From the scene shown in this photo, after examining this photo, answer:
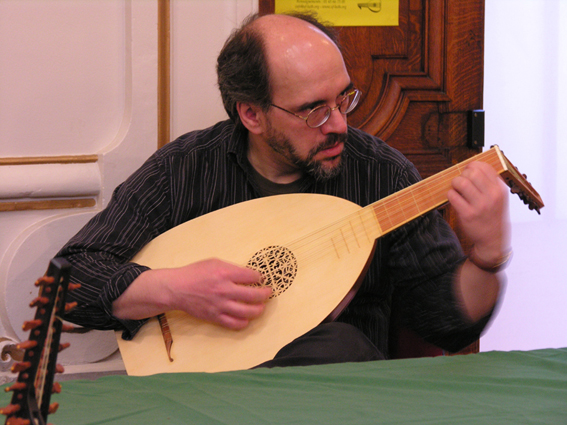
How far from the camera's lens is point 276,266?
4.34 feet

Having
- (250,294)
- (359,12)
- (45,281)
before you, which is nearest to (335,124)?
(250,294)

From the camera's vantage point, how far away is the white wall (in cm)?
238

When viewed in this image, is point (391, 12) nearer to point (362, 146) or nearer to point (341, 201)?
point (362, 146)

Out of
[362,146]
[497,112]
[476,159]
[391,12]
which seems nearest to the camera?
[476,159]

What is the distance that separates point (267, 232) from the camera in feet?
4.52

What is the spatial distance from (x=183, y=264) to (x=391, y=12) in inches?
47.0

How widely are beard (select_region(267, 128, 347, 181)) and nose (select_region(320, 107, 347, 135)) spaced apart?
1cm

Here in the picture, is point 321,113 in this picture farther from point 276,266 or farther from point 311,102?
point 276,266

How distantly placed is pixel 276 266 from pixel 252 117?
1.47ft

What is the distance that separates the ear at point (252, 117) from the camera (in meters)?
1.54

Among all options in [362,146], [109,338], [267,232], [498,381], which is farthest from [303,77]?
[109,338]

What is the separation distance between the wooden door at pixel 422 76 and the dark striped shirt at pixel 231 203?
50 cm

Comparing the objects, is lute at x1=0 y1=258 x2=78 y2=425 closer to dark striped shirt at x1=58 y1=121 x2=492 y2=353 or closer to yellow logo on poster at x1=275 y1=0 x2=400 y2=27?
dark striped shirt at x1=58 y1=121 x2=492 y2=353

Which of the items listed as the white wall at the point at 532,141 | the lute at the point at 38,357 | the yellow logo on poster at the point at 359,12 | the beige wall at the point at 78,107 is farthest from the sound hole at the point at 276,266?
the white wall at the point at 532,141
